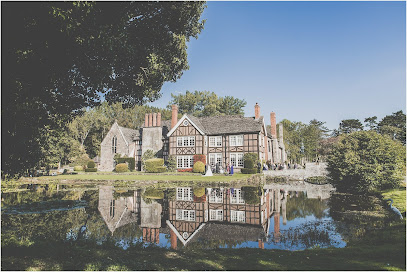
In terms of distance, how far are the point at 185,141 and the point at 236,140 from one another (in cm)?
816

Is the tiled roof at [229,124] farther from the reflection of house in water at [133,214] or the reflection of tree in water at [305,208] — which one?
the reflection of house in water at [133,214]

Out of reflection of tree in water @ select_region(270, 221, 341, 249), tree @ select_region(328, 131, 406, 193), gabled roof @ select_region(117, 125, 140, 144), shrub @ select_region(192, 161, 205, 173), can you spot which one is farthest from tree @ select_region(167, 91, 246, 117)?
reflection of tree in water @ select_region(270, 221, 341, 249)

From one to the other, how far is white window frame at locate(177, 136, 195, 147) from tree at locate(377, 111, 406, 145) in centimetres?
4729

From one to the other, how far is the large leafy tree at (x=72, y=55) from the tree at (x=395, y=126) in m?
65.2

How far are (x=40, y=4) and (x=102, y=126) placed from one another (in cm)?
6872

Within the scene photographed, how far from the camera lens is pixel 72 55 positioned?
790 cm

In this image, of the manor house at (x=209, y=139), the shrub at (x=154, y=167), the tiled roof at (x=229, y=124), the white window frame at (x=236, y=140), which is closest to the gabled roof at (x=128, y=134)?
the manor house at (x=209, y=139)

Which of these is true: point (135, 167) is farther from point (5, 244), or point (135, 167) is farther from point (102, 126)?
point (5, 244)

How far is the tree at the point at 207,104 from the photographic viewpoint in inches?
2798

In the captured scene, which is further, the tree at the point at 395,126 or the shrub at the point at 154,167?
the tree at the point at 395,126

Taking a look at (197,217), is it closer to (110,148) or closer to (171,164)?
(171,164)

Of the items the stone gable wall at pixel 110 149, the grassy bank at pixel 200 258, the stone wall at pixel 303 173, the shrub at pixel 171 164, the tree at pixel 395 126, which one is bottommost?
the grassy bank at pixel 200 258

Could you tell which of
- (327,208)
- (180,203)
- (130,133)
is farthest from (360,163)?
(130,133)

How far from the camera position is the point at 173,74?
457 inches
